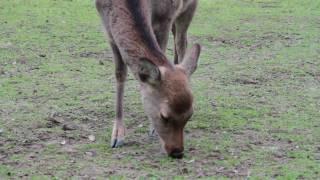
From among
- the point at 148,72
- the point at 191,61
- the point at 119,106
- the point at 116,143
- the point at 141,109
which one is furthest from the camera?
the point at 141,109

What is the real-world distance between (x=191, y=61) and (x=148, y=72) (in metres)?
0.37

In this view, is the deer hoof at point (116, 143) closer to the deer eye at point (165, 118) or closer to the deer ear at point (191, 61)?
the deer eye at point (165, 118)

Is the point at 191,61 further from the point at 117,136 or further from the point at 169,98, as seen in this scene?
the point at 117,136

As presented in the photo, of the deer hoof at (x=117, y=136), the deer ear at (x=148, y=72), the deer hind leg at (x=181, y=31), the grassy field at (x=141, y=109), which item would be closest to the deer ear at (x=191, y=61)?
the deer ear at (x=148, y=72)

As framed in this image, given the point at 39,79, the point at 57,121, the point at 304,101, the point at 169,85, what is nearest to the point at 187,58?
the point at 169,85

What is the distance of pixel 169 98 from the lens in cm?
525

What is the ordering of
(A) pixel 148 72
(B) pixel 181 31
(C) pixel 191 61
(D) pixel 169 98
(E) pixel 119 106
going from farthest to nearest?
(B) pixel 181 31
(E) pixel 119 106
(C) pixel 191 61
(A) pixel 148 72
(D) pixel 169 98

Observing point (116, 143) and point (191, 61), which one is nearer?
point (191, 61)

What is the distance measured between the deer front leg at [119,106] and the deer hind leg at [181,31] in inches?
66.7

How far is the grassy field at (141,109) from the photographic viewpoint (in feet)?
17.9

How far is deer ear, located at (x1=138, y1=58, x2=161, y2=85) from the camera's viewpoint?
528 centimetres

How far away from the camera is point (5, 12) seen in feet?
41.2

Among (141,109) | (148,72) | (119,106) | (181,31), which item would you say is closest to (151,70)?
(148,72)

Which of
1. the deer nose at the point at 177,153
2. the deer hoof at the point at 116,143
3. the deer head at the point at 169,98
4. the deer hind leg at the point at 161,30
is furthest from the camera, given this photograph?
the deer hind leg at the point at 161,30
